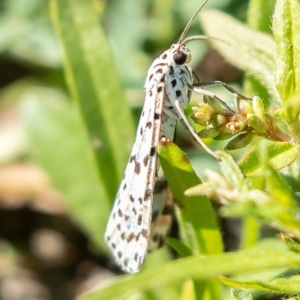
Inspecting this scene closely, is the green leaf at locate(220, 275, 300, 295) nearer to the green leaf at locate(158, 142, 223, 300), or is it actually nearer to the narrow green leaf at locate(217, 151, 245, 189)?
the narrow green leaf at locate(217, 151, 245, 189)

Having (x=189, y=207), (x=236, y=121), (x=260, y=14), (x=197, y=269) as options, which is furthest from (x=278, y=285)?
(x=260, y=14)

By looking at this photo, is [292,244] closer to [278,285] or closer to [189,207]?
[278,285]

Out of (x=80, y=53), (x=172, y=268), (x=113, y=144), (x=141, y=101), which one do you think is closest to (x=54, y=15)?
(x=80, y=53)

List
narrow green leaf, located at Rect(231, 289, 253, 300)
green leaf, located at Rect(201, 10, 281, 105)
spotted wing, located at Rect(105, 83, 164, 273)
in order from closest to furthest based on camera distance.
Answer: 1. narrow green leaf, located at Rect(231, 289, 253, 300)
2. spotted wing, located at Rect(105, 83, 164, 273)
3. green leaf, located at Rect(201, 10, 281, 105)

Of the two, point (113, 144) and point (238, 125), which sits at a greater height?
point (238, 125)

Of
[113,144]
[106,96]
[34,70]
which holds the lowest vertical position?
[34,70]

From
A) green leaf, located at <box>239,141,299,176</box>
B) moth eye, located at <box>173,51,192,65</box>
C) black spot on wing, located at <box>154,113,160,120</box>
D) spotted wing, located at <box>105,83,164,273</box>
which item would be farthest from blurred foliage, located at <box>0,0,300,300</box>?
black spot on wing, located at <box>154,113,160,120</box>

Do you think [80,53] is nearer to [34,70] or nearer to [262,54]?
[262,54]

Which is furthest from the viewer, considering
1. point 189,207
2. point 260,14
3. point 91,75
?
point 91,75
